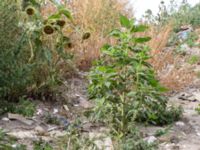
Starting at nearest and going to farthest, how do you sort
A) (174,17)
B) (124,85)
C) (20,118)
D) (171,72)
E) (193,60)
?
(124,85), (20,118), (171,72), (193,60), (174,17)

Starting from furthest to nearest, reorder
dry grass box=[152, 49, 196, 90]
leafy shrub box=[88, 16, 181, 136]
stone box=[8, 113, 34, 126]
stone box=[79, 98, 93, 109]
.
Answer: dry grass box=[152, 49, 196, 90]
stone box=[79, 98, 93, 109]
stone box=[8, 113, 34, 126]
leafy shrub box=[88, 16, 181, 136]

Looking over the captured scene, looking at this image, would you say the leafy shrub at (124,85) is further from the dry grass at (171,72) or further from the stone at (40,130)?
the dry grass at (171,72)

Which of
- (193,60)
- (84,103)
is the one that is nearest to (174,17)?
(193,60)

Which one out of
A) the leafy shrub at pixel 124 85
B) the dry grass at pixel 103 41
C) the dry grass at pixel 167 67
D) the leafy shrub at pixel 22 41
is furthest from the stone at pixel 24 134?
the dry grass at pixel 167 67

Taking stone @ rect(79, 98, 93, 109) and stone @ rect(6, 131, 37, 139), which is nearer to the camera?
stone @ rect(6, 131, 37, 139)

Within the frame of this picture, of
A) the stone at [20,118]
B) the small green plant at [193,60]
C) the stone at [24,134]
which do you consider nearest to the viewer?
the stone at [24,134]

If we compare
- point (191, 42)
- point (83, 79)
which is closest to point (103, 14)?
point (83, 79)

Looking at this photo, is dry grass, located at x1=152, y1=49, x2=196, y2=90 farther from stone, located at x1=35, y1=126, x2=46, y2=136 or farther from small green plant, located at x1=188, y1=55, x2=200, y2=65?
stone, located at x1=35, y1=126, x2=46, y2=136

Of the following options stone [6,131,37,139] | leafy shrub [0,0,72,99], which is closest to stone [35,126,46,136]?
stone [6,131,37,139]

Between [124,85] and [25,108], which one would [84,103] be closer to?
[25,108]

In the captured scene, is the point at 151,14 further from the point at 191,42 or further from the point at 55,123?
the point at 55,123

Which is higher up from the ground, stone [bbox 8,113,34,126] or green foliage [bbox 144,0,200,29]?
green foliage [bbox 144,0,200,29]

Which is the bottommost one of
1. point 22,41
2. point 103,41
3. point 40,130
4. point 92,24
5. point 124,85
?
point 40,130

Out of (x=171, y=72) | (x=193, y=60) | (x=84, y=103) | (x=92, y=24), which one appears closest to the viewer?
(x=84, y=103)
